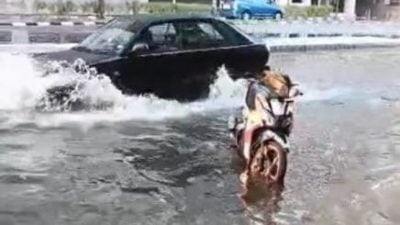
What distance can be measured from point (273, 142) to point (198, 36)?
4878 mm

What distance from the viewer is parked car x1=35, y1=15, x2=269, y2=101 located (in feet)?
38.0

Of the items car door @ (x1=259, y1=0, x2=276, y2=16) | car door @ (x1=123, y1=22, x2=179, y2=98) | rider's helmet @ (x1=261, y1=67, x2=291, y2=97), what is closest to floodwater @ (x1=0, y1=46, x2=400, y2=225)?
car door @ (x1=123, y1=22, x2=179, y2=98)

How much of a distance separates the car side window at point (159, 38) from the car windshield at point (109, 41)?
0.25 meters

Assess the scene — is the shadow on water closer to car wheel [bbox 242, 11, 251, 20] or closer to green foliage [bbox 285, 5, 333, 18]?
car wheel [bbox 242, 11, 251, 20]

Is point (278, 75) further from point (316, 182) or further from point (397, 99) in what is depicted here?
point (397, 99)

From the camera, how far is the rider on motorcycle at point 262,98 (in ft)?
26.8

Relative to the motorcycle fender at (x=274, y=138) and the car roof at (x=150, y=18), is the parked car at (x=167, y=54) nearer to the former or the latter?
the car roof at (x=150, y=18)

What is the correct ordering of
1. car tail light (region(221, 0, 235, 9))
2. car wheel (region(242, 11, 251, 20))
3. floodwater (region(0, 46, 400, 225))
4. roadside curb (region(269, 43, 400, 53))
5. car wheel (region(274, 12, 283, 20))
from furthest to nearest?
car tail light (region(221, 0, 235, 9)), car wheel (region(274, 12, 283, 20)), car wheel (region(242, 11, 251, 20)), roadside curb (region(269, 43, 400, 53)), floodwater (region(0, 46, 400, 225))

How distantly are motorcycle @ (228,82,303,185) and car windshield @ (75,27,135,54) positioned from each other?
395cm

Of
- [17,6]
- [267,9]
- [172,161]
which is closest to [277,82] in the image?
[172,161]

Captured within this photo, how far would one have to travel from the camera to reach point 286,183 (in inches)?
317

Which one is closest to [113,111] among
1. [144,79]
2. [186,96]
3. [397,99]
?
[144,79]

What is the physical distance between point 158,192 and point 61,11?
28.9m

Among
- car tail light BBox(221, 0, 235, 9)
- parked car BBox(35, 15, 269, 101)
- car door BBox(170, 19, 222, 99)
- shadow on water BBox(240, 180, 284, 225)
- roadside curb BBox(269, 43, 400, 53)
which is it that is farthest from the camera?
car tail light BBox(221, 0, 235, 9)
